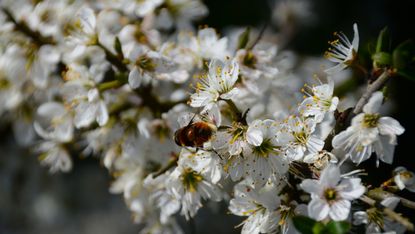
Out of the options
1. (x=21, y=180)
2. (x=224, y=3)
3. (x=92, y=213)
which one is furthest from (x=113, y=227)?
(x=224, y=3)

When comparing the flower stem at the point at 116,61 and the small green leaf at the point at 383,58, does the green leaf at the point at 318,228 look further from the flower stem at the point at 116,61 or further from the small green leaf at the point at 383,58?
the flower stem at the point at 116,61

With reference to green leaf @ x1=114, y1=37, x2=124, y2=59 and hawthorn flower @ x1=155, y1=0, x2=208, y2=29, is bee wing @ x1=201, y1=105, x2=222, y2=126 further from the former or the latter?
hawthorn flower @ x1=155, y1=0, x2=208, y2=29

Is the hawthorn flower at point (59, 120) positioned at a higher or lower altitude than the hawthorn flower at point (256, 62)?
lower

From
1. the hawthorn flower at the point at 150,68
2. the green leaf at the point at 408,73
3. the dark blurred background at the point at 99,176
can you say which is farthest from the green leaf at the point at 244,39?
the dark blurred background at the point at 99,176

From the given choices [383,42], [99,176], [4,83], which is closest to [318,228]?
[383,42]

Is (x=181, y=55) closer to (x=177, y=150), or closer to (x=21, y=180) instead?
(x=177, y=150)

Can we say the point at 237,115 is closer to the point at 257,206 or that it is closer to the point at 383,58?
the point at 257,206
